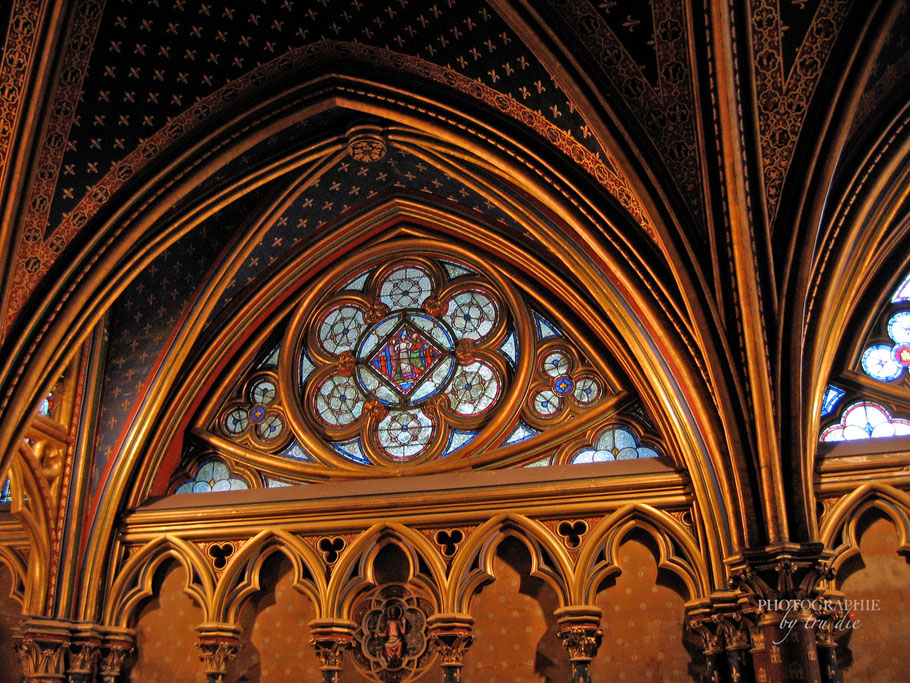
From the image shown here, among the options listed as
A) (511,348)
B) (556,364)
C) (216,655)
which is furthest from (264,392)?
(556,364)

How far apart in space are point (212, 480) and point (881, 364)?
7390 millimetres

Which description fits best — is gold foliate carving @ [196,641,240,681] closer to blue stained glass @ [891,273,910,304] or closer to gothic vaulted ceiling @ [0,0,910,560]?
gothic vaulted ceiling @ [0,0,910,560]

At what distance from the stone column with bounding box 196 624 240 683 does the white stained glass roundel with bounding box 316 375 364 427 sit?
260 centimetres

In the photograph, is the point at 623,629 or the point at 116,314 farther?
the point at 116,314

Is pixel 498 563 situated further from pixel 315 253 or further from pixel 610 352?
pixel 315 253

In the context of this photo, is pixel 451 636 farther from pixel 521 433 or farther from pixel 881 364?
pixel 881 364

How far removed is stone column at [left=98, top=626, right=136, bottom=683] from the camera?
1066 centimetres

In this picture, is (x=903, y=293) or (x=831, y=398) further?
(x=903, y=293)

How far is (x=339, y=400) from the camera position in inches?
471

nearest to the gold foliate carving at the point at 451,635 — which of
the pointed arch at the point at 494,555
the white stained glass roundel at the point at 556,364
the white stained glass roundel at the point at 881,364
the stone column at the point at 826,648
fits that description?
the pointed arch at the point at 494,555

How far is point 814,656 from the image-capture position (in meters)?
8.31

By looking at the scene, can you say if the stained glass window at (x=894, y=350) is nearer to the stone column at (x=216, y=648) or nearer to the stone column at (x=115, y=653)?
the stone column at (x=216, y=648)

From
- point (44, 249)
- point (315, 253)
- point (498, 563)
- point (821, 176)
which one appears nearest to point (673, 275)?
point (821, 176)

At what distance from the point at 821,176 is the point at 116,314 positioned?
7.84 metres
